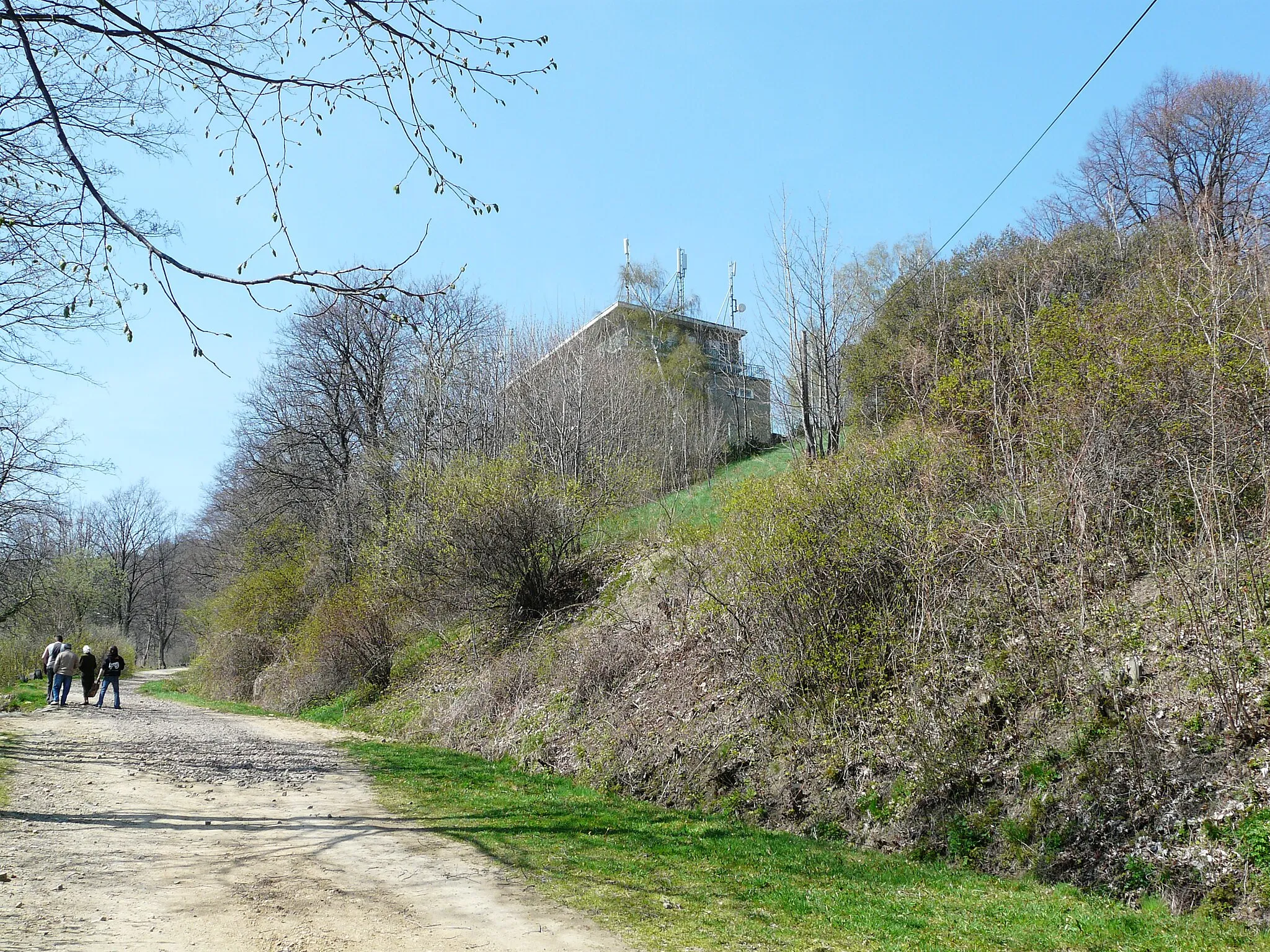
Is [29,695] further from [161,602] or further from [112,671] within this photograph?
[161,602]

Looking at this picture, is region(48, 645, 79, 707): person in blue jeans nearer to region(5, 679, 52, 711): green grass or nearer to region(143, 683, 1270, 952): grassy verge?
region(5, 679, 52, 711): green grass

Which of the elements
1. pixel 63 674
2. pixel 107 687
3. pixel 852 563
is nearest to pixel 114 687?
pixel 107 687

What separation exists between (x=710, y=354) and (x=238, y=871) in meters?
32.4

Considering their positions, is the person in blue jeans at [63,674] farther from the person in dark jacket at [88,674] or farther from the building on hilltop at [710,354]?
the building on hilltop at [710,354]

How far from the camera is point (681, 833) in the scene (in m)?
8.87

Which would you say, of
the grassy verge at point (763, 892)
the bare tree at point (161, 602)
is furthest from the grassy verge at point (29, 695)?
the bare tree at point (161, 602)

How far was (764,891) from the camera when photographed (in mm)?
6773

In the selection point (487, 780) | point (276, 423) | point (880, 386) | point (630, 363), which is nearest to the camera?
point (487, 780)

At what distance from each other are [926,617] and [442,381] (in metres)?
19.4

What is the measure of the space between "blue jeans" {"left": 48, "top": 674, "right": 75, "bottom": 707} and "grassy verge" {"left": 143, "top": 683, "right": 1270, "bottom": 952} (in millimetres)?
16980

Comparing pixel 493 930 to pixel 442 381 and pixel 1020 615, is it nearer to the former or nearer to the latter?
pixel 1020 615

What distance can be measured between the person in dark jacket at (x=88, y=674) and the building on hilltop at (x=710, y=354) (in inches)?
750

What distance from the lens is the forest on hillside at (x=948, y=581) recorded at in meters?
7.30

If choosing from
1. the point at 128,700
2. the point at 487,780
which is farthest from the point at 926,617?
the point at 128,700
